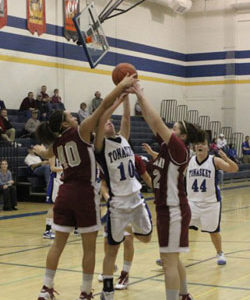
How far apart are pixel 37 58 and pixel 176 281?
14.8m

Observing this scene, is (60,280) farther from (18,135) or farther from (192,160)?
(18,135)

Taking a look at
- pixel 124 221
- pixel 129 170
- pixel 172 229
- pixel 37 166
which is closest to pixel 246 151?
pixel 37 166

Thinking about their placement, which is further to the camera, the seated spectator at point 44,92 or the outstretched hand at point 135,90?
the seated spectator at point 44,92

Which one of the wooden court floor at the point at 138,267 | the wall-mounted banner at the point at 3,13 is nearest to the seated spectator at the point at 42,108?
the wall-mounted banner at the point at 3,13

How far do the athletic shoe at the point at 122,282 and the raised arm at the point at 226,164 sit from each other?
1.74 m

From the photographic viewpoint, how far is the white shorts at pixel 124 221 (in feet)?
15.8

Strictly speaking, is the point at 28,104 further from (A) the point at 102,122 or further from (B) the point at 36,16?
(A) the point at 102,122

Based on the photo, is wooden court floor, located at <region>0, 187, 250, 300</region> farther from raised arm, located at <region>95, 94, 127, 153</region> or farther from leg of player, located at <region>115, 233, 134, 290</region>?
raised arm, located at <region>95, 94, 127, 153</region>

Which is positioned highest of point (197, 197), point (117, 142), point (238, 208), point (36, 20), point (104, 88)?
point (36, 20)

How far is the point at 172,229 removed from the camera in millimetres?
4438

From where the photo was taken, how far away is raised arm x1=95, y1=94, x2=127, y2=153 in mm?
4695

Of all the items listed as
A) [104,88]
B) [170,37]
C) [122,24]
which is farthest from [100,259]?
[170,37]

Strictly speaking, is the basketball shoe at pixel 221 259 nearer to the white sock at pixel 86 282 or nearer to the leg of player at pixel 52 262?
the white sock at pixel 86 282

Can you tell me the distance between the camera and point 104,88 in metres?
21.3
